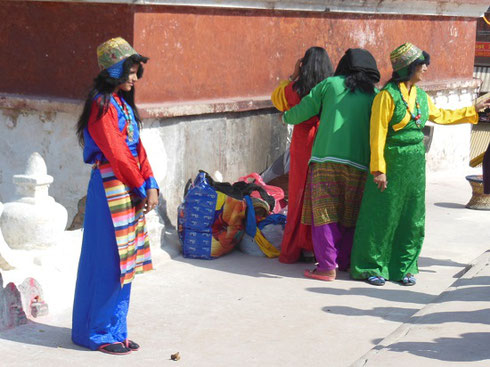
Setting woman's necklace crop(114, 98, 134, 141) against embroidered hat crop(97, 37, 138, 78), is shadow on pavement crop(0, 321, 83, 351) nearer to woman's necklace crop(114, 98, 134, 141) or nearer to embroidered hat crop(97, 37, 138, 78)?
woman's necklace crop(114, 98, 134, 141)

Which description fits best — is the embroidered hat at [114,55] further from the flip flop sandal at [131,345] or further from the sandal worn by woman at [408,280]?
the sandal worn by woman at [408,280]

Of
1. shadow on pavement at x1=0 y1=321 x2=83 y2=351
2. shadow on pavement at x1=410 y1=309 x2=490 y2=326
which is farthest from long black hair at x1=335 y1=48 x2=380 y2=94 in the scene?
shadow on pavement at x1=0 y1=321 x2=83 y2=351

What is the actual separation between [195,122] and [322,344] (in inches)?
117

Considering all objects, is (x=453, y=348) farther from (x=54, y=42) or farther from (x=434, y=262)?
(x=54, y=42)

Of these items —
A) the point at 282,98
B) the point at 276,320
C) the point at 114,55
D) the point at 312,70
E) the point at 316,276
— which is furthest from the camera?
the point at 282,98

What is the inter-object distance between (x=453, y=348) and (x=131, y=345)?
1785mm

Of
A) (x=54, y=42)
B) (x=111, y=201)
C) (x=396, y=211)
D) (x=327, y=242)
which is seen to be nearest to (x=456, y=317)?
(x=396, y=211)

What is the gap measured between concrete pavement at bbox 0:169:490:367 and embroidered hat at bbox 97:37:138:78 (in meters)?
1.55

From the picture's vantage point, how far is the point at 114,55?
15.9 ft

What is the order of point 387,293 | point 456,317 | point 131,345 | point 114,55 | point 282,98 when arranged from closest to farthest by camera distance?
point 114,55, point 131,345, point 456,317, point 387,293, point 282,98

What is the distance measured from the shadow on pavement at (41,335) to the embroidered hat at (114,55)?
153 cm

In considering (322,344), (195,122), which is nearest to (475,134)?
(195,122)

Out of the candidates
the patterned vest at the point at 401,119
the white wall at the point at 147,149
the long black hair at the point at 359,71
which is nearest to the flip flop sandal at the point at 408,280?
the patterned vest at the point at 401,119

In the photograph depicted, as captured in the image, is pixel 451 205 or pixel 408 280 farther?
pixel 451 205
